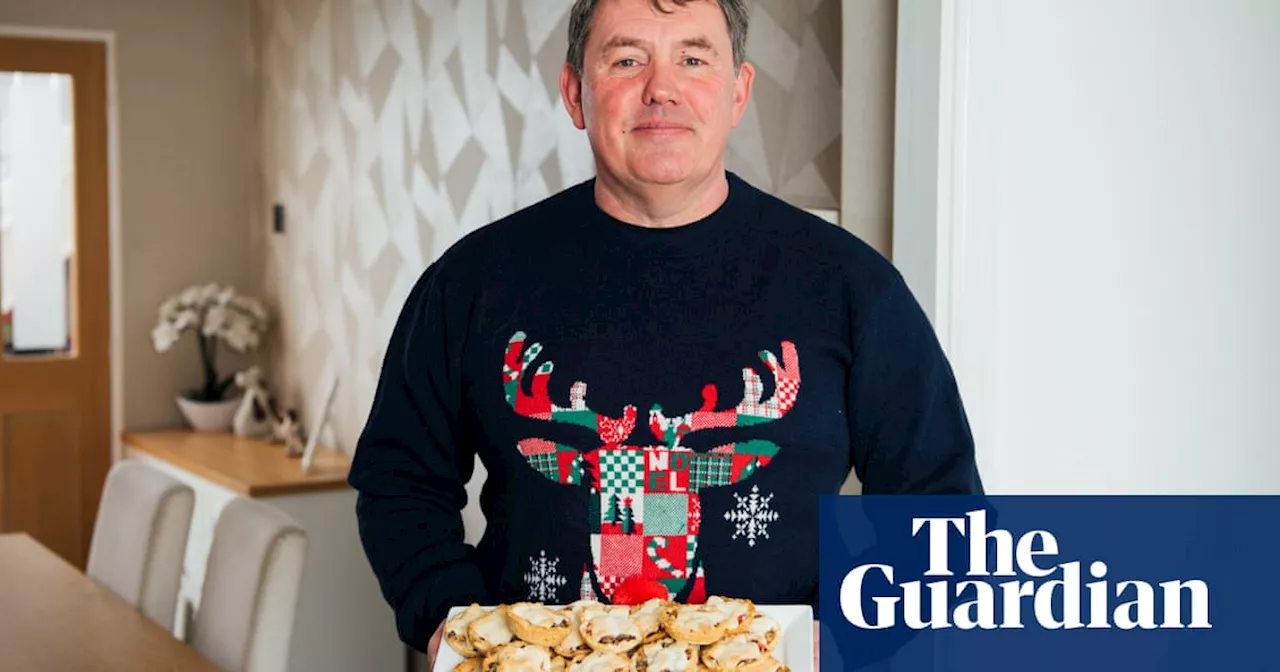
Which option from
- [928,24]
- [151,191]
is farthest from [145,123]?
[928,24]

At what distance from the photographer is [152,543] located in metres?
2.68

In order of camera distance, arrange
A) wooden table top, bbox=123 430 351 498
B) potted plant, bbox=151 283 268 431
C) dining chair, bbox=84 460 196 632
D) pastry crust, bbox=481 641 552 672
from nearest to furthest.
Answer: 1. pastry crust, bbox=481 641 552 672
2. dining chair, bbox=84 460 196 632
3. wooden table top, bbox=123 430 351 498
4. potted plant, bbox=151 283 268 431

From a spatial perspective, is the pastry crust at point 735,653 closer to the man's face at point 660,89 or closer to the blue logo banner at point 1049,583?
the blue logo banner at point 1049,583

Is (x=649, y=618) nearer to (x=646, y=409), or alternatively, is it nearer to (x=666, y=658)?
(x=666, y=658)

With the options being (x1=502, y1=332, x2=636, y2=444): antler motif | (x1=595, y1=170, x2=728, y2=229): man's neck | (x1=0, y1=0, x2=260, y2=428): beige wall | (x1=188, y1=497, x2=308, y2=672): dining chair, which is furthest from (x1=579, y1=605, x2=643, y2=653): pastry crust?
(x1=0, y1=0, x2=260, y2=428): beige wall

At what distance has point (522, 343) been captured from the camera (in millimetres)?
1350

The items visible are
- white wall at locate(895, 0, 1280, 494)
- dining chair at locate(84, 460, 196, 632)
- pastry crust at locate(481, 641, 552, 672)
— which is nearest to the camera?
pastry crust at locate(481, 641, 552, 672)

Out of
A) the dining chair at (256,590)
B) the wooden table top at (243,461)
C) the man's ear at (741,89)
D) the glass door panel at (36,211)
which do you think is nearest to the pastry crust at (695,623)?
the man's ear at (741,89)

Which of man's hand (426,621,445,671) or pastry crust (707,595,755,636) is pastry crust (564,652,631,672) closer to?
pastry crust (707,595,755,636)

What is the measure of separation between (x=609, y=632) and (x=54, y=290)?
13.5ft

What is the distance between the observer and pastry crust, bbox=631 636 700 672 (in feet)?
3.63

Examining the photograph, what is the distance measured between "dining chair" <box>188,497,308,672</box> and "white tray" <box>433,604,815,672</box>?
3.68 ft

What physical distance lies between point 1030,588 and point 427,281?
2.68ft

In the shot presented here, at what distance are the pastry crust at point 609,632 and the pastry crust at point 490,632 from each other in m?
0.07
